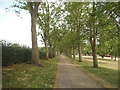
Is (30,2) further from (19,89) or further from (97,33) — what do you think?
(19,89)

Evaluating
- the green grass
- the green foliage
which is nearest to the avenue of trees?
the green foliage

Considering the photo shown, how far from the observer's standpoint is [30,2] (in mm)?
16250

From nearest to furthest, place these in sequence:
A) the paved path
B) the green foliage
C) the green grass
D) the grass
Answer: the green grass < the paved path < the grass < the green foliage

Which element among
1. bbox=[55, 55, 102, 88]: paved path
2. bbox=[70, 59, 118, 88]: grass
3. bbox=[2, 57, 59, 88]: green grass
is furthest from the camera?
bbox=[70, 59, 118, 88]: grass

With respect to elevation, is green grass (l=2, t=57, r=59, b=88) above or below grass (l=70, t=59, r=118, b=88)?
above

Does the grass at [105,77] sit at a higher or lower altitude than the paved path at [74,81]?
lower

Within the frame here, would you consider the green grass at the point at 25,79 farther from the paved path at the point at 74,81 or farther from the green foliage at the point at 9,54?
the green foliage at the point at 9,54

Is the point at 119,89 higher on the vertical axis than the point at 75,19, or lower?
lower

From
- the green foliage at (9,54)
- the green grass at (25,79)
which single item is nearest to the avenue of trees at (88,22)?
the green foliage at (9,54)

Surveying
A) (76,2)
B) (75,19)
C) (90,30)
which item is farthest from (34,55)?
(75,19)

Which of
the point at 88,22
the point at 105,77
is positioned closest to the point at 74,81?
the point at 105,77

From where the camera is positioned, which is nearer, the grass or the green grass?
the green grass

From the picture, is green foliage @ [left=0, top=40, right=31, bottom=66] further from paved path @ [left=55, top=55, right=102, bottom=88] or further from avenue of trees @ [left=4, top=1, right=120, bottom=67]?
paved path @ [left=55, top=55, right=102, bottom=88]

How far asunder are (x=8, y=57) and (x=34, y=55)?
385 cm
